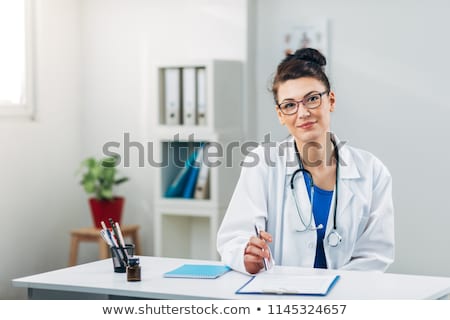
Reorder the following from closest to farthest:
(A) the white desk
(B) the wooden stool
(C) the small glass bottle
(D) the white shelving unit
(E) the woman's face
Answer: (A) the white desk < (C) the small glass bottle < (E) the woman's face < (D) the white shelving unit < (B) the wooden stool

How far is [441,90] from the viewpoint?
174 inches

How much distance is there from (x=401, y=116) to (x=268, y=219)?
188 centimetres

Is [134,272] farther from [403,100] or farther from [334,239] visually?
[403,100]

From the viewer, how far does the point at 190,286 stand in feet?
7.63

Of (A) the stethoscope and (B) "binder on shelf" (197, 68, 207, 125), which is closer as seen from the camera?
(A) the stethoscope

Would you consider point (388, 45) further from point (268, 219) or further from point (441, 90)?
point (268, 219)

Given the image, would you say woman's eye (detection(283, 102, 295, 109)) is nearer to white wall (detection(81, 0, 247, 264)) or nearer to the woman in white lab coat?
the woman in white lab coat

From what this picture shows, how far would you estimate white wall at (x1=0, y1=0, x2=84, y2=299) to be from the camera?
4.80m

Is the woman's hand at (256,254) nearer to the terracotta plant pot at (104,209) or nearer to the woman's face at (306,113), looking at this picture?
the woman's face at (306,113)

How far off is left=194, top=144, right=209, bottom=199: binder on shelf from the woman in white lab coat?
1.72 meters

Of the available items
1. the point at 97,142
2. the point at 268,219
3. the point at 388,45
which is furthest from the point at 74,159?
the point at 268,219

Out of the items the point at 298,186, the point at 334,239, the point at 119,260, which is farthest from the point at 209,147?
the point at 119,260

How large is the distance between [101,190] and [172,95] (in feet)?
2.56

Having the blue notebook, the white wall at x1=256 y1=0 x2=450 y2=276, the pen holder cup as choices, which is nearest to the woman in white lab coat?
the blue notebook
